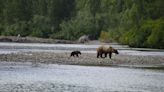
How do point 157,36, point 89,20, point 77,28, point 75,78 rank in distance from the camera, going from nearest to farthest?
point 75,78, point 157,36, point 77,28, point 89,20

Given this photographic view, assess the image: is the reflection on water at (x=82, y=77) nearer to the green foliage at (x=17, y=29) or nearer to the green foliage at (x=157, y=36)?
the green foliage at (x=157, y=36)

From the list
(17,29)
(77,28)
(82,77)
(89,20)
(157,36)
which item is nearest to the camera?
(82,77)

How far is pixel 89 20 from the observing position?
477 ft

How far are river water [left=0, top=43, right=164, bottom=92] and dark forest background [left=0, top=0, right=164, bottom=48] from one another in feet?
154

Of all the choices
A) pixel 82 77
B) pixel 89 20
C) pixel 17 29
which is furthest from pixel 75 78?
pixel 17 29

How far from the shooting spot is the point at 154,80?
132 feet

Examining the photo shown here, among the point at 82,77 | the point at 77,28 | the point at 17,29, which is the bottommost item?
the point at 82,77

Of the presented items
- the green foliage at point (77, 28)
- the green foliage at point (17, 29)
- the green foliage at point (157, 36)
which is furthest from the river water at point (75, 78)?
the green foliage at point (17, 29)

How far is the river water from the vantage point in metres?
34.8

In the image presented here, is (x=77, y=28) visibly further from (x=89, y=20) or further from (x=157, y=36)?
(x=157, y=36)

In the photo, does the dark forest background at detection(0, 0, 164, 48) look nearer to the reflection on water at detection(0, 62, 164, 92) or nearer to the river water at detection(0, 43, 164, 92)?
the river water at detection(0, 43, 164, 92)

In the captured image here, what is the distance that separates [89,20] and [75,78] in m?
105

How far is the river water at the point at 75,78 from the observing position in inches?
1372

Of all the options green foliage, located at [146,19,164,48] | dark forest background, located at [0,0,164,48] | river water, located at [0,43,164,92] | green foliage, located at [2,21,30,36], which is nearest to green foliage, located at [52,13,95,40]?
dark forest background, located at [0,0,164,48]
